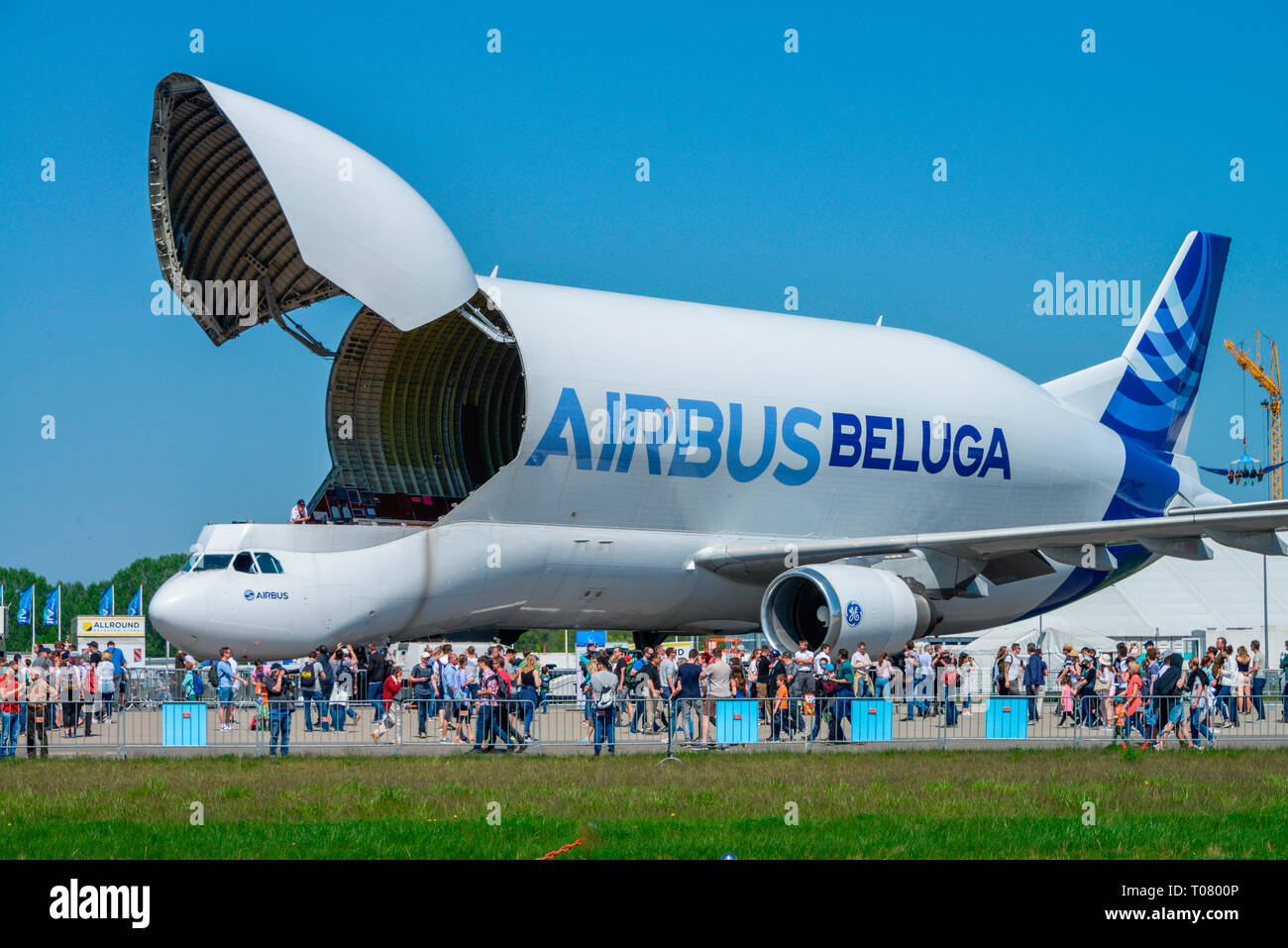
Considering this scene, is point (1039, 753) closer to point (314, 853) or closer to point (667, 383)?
point (667, 383)

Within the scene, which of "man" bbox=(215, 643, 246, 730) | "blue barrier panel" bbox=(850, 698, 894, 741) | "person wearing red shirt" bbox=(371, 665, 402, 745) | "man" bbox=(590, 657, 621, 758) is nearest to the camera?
"man" bbox=(590, 657, 621, 758)

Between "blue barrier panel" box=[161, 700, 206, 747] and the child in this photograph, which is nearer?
"blue barrier panel" box=[161, 700, 206, 747]

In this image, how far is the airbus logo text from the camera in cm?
2617

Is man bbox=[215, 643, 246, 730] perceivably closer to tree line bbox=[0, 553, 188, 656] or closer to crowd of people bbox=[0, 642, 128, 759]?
crowd of people bbox=[0, 642, 128, 759]

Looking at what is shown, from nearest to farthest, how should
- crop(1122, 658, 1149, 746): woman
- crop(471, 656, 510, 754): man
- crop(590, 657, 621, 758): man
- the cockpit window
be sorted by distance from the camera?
crop(590, 657, 621, 758): man, crop(471, 656, 510, 754): man, crop(1122, 658, 1149, 746): woman, the cockpit window

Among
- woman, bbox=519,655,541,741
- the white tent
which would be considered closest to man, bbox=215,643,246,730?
woman, bbox=519,655,541,741

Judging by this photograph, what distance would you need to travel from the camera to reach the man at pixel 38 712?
21672 millimetres

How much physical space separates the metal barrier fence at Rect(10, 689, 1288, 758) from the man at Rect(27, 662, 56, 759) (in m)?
0.03

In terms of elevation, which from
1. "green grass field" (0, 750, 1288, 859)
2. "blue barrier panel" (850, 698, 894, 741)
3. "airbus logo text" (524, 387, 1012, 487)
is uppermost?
"airbus logo text" (524, 387, 1012, 487)

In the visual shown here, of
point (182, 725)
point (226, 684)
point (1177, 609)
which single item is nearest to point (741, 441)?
point (226, 684)

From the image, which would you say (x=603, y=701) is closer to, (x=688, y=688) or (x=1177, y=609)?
(x=688, y=688)

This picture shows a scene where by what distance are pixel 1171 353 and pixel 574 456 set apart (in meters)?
17.6

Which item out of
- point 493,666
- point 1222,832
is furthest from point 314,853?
point 493,666

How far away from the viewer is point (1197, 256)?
37219 millimetres
